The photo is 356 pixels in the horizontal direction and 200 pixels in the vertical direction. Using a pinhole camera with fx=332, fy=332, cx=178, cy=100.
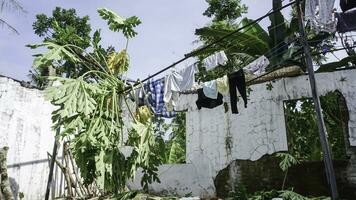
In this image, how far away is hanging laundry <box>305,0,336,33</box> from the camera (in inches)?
225

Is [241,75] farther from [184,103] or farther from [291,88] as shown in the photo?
[184,103]

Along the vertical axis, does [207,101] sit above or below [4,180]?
above

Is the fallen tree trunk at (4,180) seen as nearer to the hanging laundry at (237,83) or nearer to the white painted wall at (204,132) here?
the white painted wall at (204,132)

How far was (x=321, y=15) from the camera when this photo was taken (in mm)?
5742

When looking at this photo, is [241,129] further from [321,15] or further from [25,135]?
[25,135]

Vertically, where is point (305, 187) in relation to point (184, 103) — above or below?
below

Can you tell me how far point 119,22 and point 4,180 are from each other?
3906mm

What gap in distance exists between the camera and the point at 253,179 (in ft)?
26.3

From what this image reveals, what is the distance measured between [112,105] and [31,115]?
4.17 metres

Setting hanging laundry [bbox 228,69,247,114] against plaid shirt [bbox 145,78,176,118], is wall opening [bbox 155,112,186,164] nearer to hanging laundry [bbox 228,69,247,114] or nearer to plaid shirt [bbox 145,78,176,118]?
plaid shirt [bbox 145,78,176,118]

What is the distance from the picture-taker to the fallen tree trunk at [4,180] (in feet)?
21.3

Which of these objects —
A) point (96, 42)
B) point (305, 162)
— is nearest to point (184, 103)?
point (305, 162)

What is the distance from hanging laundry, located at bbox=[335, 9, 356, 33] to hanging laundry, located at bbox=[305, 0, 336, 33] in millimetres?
455


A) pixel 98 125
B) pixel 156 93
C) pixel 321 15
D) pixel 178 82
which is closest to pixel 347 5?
pixel 321 15
